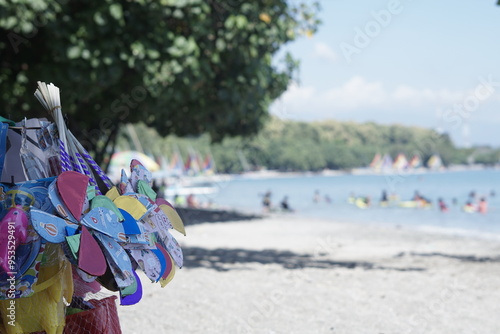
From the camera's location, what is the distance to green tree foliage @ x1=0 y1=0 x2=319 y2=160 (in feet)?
30.3

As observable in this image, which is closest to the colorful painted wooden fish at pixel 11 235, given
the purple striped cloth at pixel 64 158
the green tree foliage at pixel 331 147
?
the purple striped cloth at pixel 64 158

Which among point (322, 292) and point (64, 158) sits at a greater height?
point (64, 158)

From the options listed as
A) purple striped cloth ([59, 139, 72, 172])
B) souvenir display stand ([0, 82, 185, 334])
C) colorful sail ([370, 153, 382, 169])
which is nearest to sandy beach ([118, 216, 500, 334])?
souvenir display stand ([0, 82, 185, 334])

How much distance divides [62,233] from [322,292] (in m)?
5.35

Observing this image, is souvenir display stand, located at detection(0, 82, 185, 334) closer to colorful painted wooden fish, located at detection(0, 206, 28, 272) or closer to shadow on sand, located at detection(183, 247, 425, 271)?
colorful painted wooden fish, located at detection(0, 206, 28, 272)

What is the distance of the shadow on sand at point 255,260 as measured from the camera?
9497 millimetres

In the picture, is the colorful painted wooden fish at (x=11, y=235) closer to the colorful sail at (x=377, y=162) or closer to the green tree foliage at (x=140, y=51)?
the green tree foliage at (x=140, y=51)

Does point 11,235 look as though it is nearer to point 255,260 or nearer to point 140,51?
point 140,51

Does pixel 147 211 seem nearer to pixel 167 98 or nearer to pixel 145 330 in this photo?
pixel 145 330

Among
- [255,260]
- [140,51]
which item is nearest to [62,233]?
[140,51]

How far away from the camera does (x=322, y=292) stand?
7.21m

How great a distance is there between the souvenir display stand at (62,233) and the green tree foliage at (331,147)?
78.9 meters

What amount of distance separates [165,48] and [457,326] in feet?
20.9

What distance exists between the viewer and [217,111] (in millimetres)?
12453
